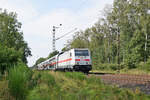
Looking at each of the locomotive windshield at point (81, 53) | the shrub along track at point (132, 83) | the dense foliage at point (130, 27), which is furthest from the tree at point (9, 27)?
the shrub along track at point (132, 83)

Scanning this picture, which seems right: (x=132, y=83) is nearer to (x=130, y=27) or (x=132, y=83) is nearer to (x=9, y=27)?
(x=130, y=27)

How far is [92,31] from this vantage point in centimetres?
5750

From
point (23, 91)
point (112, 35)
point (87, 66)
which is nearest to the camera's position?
point (23, 91)

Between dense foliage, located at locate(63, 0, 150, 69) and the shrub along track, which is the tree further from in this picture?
the shrub along track

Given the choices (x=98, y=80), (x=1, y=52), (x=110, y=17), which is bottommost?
(x=98, y=80)

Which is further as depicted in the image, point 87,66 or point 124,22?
point 124,22

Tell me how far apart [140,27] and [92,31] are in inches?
757

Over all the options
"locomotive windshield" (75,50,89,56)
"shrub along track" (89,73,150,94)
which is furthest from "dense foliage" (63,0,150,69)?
"shrub along track" (89,73,150,94)

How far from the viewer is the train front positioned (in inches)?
752

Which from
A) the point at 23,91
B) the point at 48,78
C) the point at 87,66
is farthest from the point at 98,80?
the point at 87,66

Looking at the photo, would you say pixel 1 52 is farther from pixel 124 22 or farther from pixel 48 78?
pixel 124 22

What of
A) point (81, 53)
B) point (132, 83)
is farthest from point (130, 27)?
point (132, 83)

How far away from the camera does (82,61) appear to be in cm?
1956

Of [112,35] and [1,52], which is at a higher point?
[112,35]
